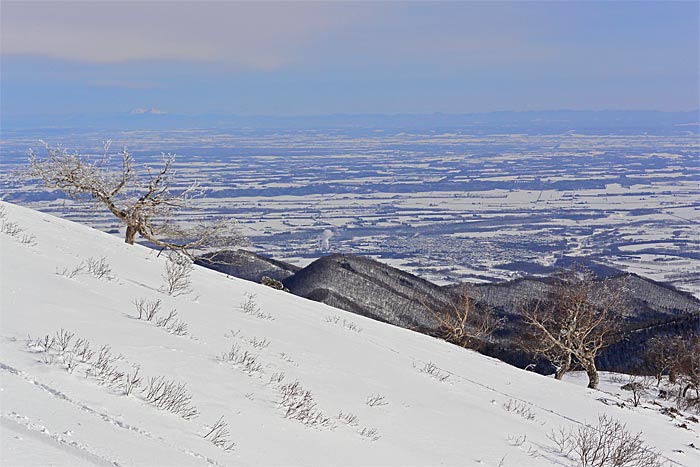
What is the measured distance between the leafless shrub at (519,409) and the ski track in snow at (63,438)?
5836 millimetres

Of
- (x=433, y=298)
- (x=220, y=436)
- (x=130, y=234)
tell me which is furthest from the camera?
(x=433, y=298)

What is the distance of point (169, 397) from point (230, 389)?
96 cm

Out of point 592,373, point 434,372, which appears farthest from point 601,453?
point 592,373

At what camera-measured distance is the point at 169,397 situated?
516cm

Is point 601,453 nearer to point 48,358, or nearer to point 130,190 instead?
point 48,358

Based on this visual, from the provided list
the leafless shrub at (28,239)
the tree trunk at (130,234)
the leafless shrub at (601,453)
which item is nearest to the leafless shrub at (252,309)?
the leafless shrub at (28,239)

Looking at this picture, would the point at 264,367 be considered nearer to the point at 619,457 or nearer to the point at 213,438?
the point at 213,438

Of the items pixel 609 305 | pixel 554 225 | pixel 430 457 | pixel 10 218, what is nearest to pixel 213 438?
pixel 430 457

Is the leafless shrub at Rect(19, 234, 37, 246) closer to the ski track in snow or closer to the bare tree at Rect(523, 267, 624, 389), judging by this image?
the ski track in snow

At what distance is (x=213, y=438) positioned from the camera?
15.8ft

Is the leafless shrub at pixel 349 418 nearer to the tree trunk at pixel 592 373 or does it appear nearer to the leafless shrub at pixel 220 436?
the leafless shrub at pixel 220 436

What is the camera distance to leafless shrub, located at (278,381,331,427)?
19.4ft

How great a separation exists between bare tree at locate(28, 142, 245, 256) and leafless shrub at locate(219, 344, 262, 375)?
7.77 m

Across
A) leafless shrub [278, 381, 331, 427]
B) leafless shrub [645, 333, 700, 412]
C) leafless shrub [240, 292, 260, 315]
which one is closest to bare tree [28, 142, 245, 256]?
leafless shrub [240, 292, 260, 315]
